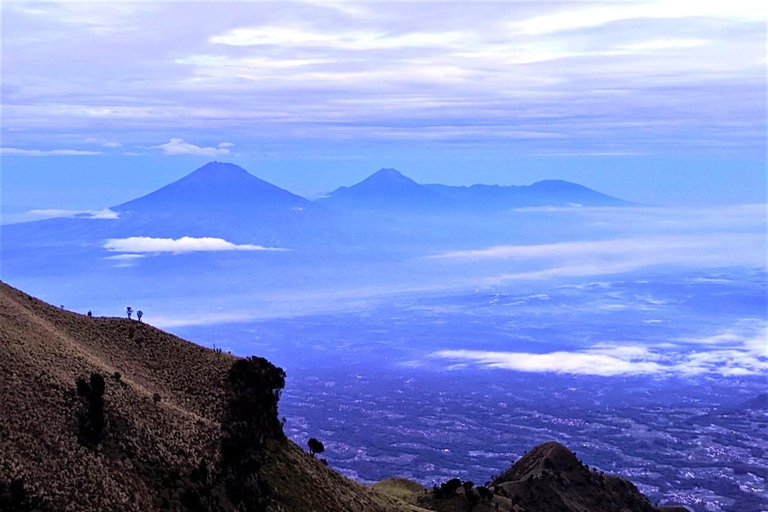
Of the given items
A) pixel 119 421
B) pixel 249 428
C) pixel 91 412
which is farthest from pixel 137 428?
pixel 249 428

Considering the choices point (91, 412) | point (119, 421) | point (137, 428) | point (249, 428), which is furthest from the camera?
point (249, 428)

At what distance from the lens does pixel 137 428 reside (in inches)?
2128

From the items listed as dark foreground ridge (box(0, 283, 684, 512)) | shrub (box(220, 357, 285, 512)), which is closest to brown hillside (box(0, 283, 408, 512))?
dark foreground ridge (box(0, 283, 684, 512))

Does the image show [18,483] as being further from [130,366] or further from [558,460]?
[558,460]

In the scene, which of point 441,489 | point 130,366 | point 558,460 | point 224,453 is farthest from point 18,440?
point 558,460

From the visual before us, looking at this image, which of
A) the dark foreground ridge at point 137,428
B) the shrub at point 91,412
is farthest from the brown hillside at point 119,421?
the shrub at point 91,412

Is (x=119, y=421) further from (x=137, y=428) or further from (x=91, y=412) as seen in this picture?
(x=91, y=412)

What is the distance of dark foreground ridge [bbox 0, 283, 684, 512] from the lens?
A: 47781 mm

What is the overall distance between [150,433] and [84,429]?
436 cm

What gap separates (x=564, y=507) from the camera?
9431 cm

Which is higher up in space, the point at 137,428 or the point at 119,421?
the point at 119,421

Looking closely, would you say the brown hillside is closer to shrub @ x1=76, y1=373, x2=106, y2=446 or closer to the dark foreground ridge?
the dark foreground ridge

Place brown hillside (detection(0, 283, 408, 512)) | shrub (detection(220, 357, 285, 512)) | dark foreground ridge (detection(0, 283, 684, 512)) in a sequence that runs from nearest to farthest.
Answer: brown hillside (detection(0, 283, 408, 512)), dark foreground ridge (detection(0, 283, 684, 512)), shrub (detection(220, 357, 285, 512))

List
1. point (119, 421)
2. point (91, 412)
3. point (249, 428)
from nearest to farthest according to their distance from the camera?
point (91, 412), point (119, 421), point (249, 428)
